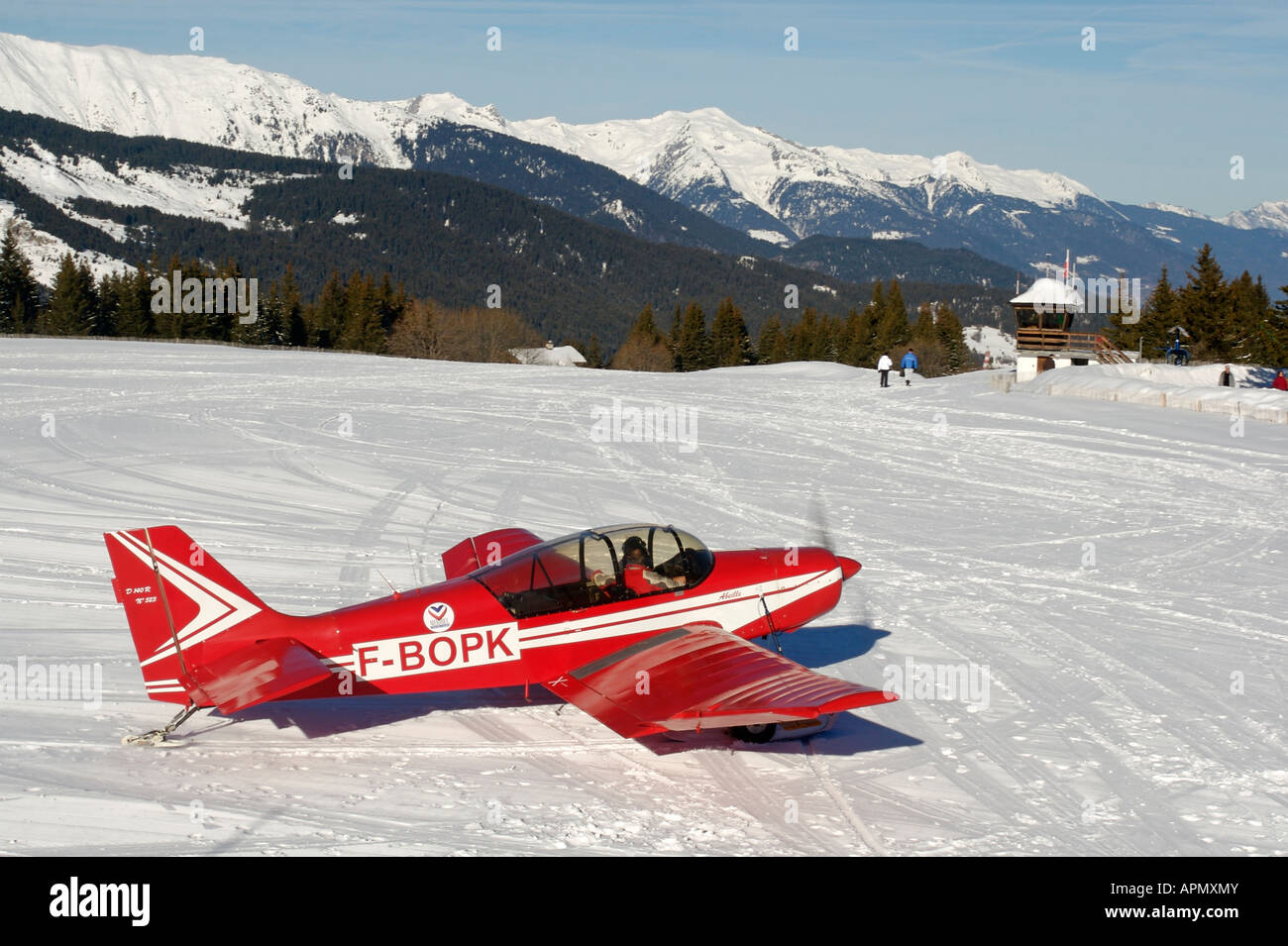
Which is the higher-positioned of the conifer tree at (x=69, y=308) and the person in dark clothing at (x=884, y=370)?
the conifer tree at (x=69, y=308)

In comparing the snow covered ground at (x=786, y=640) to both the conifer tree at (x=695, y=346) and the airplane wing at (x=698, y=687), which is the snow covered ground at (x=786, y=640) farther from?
the conifer tree at (x=695, y=346)

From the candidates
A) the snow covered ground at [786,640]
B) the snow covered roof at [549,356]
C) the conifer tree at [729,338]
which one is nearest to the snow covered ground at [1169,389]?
the snow covered ground at [786,640]

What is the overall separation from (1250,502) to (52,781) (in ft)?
66.4

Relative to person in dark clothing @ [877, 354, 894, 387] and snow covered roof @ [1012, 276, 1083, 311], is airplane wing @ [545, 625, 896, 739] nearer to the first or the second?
person in dark clothing @ [877, 354, 894, 387]

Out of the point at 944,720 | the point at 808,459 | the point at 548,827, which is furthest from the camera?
the point at 808,459

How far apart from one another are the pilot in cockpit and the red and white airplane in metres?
0.01

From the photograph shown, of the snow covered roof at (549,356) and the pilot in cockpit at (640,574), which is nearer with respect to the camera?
the pilot in cockpit at (640,574)

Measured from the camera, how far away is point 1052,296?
5019cm

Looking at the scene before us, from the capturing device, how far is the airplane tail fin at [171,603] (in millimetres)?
7973

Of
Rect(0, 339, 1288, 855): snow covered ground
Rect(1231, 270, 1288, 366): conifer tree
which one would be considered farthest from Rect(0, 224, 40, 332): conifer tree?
Rect(1231, 270, 1288, 366): conifer tree

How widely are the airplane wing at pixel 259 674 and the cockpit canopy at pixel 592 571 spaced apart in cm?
159
